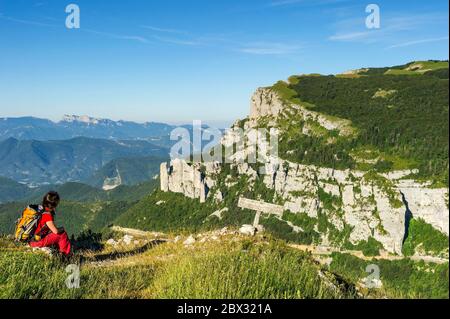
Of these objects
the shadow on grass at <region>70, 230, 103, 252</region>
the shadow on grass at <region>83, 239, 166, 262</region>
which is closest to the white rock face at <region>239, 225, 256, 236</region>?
the shadow on grass at <region>83, 239, 166, 262</region>

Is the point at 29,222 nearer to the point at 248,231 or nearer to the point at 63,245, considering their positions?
the point at 63,245

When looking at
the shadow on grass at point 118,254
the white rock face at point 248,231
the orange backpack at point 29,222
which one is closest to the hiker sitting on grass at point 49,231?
the orange backpack at point 29,222

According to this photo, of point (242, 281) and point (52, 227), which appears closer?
point (242, 281)

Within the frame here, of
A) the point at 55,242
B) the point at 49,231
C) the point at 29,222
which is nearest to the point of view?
the point at 55,242

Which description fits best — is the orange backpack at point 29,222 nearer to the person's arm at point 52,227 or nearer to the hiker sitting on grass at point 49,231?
the hiker sitting on grass at point 49,231

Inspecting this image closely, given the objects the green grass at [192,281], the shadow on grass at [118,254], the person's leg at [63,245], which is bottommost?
the shadow on grass at [118,254]

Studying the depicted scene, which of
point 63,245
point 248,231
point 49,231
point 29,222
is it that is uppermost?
point 29,222

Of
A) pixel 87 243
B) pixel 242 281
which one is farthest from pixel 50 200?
pixel 87 243

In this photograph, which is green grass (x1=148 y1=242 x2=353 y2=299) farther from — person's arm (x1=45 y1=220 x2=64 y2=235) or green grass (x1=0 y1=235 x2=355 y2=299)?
person's arm (x1=45 y1=220 x2=64 y2=235)

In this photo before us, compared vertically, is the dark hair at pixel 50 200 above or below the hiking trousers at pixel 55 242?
above
